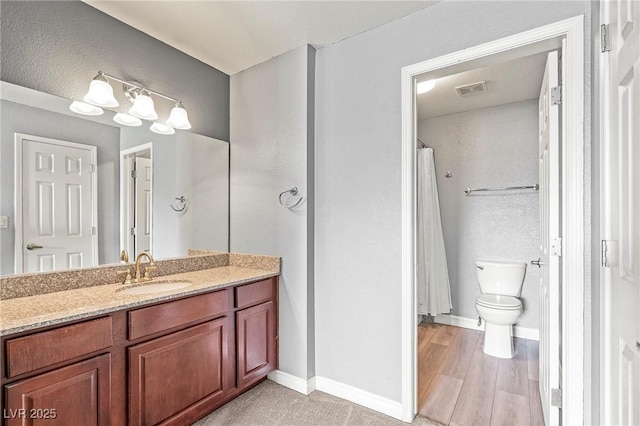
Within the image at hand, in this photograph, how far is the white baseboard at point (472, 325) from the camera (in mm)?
3053

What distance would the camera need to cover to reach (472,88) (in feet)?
9.21

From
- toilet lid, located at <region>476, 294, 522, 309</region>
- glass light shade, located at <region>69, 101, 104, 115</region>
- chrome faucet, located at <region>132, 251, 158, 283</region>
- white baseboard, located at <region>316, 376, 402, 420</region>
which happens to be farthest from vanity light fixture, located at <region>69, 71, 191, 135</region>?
toilet lid, located at <region>476, 294, 522, 309</region>

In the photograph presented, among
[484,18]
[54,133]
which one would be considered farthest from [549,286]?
[54,133]

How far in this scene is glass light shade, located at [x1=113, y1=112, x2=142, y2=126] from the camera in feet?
6.50

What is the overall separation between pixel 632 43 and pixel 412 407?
6.36 feet

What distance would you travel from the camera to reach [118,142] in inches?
78.7

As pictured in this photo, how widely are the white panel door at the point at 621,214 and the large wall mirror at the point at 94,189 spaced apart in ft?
7.68

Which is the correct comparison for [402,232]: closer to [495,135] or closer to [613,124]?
[613,124]

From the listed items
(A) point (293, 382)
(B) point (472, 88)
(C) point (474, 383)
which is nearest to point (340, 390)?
(A) point (293, 382)

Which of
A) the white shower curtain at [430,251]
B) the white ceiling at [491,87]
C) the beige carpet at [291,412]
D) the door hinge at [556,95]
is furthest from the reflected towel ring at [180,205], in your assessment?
the door hinge at [556,95]

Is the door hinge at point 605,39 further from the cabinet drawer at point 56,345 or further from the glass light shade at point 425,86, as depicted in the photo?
the cabinet drawer at point 56,345

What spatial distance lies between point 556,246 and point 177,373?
6.64ft

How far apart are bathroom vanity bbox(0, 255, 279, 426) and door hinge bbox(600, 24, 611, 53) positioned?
2.08 m

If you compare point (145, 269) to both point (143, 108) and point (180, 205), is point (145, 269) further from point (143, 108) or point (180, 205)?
point (143, 108)
